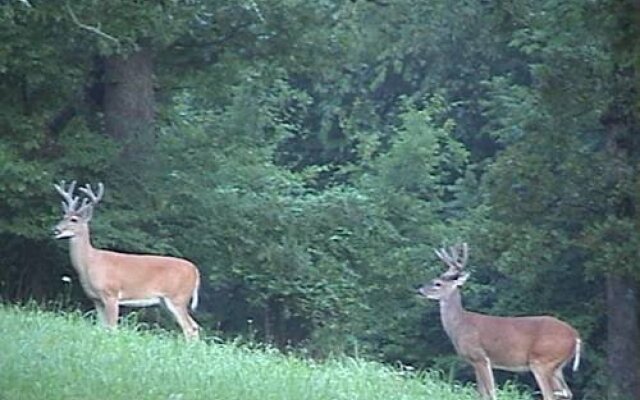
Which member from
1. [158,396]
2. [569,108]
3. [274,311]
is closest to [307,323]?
[274,311]

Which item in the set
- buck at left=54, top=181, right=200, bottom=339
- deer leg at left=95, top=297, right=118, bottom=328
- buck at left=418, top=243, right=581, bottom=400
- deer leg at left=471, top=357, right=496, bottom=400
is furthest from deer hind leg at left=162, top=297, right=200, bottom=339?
deer leg at left=471, top=357, right=496, bottom=400

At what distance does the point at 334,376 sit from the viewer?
11461mm

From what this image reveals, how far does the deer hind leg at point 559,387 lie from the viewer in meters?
15.3

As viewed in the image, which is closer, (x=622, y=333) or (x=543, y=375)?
(x=543, y=375)

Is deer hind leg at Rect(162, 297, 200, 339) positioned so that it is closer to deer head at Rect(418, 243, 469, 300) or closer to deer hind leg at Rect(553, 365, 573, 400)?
deer head at Rect(418, 243, 469, 300)

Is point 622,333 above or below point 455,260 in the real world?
below

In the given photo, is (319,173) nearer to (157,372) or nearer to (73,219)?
(73,219)

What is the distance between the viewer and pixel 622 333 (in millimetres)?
18781

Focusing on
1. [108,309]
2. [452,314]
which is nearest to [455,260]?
[452,314]

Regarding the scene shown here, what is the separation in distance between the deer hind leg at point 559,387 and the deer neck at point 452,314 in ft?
3.32

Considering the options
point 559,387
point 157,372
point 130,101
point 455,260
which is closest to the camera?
point 157,372

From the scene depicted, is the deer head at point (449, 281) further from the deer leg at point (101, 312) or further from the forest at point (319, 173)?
the deer leg at point (101, 312)

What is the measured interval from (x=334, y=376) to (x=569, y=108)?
25.1ft

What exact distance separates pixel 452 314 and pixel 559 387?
1.33m
